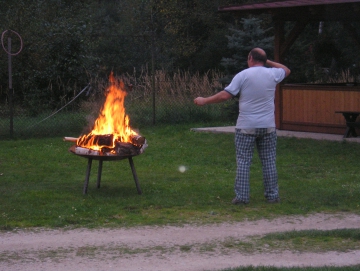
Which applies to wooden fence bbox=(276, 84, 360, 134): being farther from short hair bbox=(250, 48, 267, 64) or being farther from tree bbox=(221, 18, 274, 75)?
short hair bbox=(250, 48, 267, 64)

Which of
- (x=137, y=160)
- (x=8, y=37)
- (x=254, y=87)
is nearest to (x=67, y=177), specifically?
(x=137, y=160)

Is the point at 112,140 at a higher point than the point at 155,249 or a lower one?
higher

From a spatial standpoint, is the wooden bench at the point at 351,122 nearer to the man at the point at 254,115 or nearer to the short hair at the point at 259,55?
the man at the point at 254,115

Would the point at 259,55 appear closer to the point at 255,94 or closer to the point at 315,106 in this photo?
the point at 255,94

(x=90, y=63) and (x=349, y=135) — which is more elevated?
(x=90, y=63)

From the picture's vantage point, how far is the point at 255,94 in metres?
8.45

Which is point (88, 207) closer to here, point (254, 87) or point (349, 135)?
point (254, 87)

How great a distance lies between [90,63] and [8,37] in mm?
3631

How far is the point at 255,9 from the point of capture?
16.0 meters

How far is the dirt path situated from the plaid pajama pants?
881 millimetres

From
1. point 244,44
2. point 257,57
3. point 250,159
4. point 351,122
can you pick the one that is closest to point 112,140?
point 250,159

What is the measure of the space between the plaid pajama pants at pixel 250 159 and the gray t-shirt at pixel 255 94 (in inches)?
4.9

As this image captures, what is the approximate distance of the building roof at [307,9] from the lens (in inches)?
578

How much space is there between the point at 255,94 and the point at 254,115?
0.26 meters
